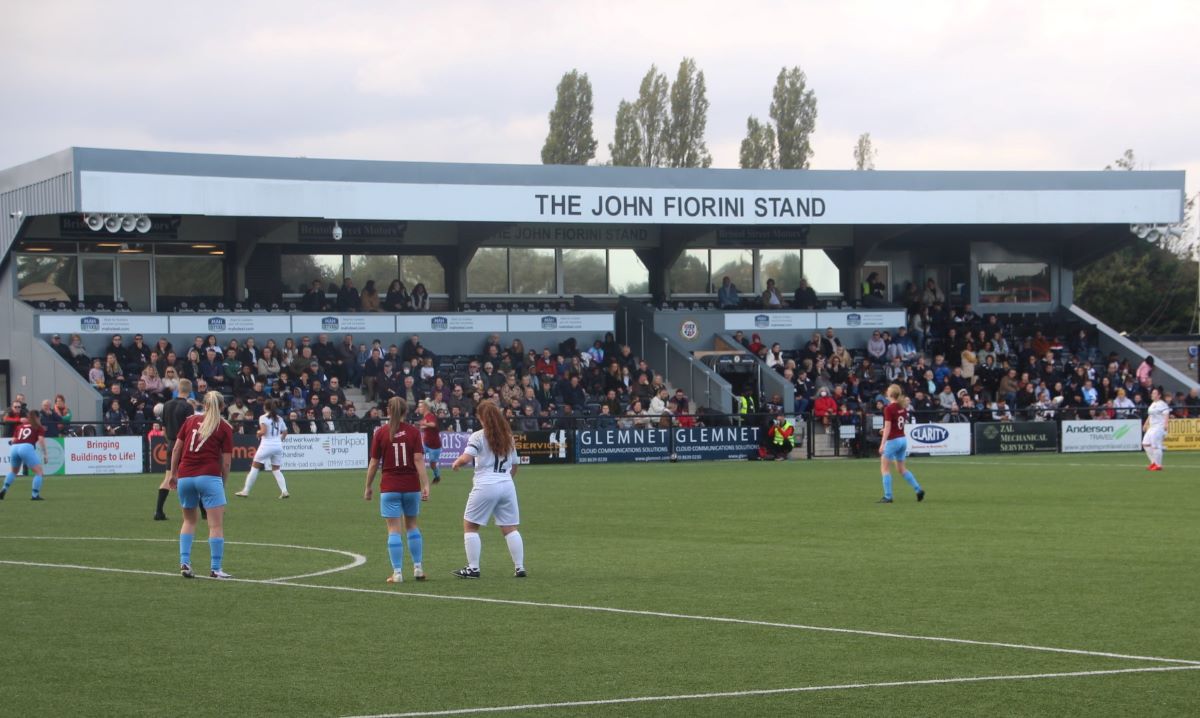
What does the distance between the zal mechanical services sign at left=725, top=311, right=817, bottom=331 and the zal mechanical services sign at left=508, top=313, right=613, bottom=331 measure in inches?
178

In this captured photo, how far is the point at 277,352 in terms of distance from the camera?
41.5 m

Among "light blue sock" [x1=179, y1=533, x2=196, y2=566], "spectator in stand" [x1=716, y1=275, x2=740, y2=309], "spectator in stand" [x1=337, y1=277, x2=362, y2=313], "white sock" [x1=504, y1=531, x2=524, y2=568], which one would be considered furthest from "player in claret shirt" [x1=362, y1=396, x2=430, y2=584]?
"spectator in stand" [x1=716, y1=275, x2=740, y2=309]

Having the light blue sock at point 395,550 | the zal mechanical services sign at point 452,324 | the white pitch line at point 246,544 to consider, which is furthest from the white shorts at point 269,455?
the zal mechanical services sign at point 452,324

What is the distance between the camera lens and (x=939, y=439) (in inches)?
1629

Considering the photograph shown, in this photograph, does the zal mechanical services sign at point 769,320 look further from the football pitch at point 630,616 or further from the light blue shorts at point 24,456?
the light blue shorts at point 24,456

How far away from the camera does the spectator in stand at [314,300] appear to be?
4619cm

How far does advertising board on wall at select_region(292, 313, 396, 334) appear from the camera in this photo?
147 feet

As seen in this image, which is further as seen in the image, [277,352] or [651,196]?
[651,196]

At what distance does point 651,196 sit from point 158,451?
20035 millimetres

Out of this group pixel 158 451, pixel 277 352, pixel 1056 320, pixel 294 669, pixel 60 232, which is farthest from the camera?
pixel 1056 320

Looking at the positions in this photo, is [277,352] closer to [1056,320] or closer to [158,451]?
Answer: [158,451]

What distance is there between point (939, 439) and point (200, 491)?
30135mm

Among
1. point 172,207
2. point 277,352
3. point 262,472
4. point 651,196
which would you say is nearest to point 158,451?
point 262,472

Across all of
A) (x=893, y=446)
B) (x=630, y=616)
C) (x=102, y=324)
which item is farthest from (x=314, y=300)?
(x=630, y=616)
